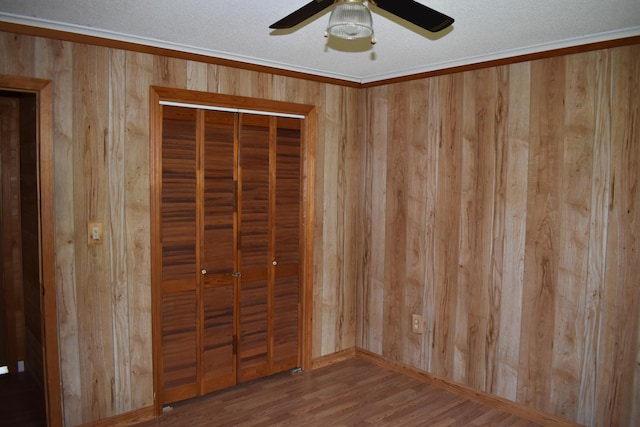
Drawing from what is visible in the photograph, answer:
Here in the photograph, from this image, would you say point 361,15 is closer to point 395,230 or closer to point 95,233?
point 95,233

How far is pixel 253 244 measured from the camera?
372 cm

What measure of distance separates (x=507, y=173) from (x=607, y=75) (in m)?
0.84

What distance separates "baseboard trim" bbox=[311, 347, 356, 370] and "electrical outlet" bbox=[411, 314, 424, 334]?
0.73 metres

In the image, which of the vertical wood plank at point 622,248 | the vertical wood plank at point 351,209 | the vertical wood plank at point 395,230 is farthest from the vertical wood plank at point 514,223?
the vertical wood plank at point 351,209

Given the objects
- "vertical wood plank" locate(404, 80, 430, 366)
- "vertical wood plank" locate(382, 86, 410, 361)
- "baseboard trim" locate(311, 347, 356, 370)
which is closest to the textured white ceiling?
"vertical wood plank" locate(404, 80, 430, 366)

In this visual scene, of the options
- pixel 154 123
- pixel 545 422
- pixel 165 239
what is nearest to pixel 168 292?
pixel 165 239

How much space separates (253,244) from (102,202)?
1181mm

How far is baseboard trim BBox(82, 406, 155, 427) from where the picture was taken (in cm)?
301

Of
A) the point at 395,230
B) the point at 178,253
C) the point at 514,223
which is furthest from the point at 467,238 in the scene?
the point at 178,253

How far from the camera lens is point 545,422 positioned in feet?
10.3

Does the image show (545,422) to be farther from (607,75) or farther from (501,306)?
(607,75)

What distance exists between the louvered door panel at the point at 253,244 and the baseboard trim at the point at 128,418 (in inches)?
29.1

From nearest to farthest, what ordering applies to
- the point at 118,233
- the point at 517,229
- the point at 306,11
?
the point at 306,11, the point at 118,233, the point at 517,229

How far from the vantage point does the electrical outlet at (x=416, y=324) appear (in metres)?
3.90
